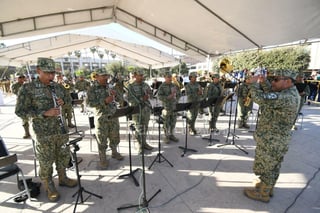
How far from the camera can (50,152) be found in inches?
106

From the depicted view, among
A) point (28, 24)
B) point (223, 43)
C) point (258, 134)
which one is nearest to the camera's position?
point (258, 134)

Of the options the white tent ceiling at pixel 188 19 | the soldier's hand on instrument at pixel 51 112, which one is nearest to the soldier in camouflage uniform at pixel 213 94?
the white tent ceiling at pixel 188 19

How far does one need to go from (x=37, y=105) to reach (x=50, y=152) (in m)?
0.76

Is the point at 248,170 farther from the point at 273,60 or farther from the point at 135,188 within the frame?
the point at 273,60

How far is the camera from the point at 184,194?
290 cm

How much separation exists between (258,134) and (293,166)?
1995mm

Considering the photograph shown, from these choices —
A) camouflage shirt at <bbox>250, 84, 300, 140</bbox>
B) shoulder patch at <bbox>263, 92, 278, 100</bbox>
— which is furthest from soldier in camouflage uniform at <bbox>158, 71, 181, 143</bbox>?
shoulder patch at <bbox>263, 92, 278, 100</bbox>

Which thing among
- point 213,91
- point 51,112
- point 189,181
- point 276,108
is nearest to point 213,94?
point 213,91

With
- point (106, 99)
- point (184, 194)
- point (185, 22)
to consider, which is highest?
point (185, 22)

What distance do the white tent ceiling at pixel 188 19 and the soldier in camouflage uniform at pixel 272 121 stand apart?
2206 mm

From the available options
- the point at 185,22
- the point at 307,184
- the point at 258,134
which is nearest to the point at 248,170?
the point at 307,184

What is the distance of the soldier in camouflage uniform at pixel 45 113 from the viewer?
8.21ft

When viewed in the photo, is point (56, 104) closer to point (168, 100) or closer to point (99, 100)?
point (99, 100)

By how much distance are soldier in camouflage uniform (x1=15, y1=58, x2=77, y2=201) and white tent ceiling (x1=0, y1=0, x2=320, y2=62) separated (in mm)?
1959
